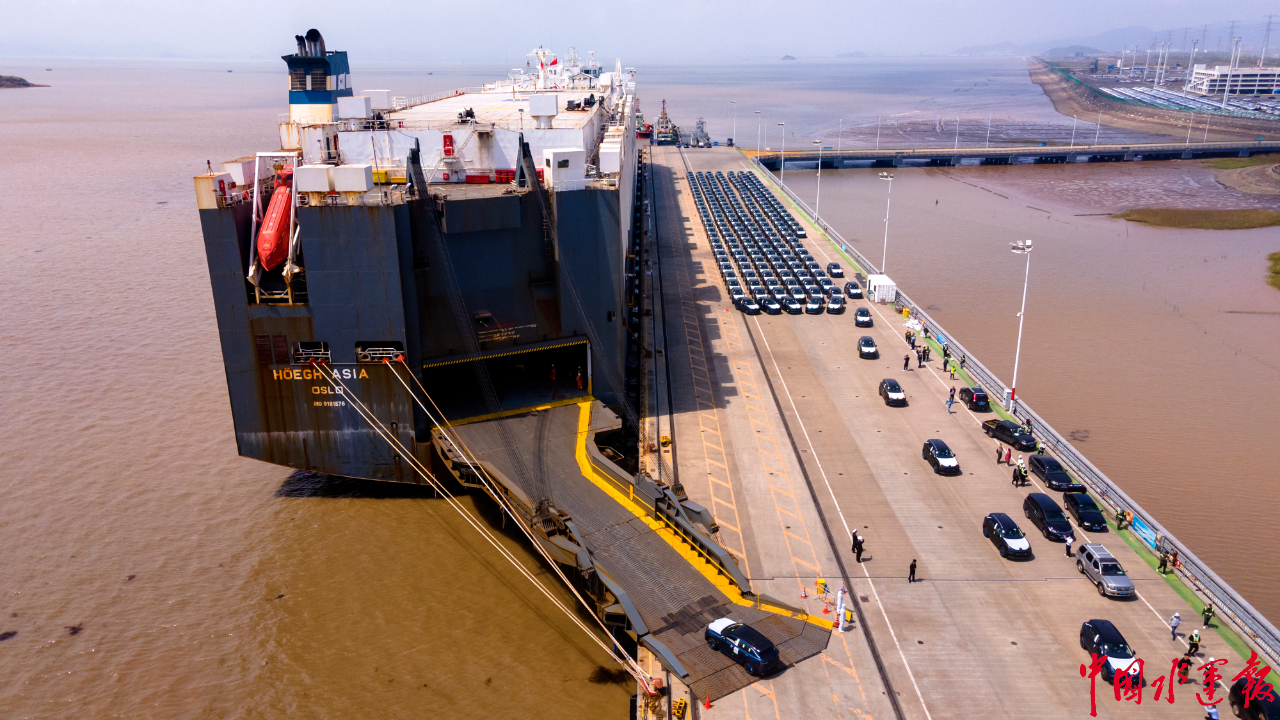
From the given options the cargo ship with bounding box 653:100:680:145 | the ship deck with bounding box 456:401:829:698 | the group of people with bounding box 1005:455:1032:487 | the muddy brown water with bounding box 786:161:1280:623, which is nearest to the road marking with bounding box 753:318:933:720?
the ship deck with bounding box 456:401:829:698

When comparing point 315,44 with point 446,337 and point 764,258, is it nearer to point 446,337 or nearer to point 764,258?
point 446,337

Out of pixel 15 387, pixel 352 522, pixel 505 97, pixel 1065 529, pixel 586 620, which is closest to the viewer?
pixel 586 620

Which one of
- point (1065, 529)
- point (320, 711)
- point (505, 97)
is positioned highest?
point (505, 97)

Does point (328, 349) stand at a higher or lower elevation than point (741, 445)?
higher

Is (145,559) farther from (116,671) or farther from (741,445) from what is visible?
(741,445)

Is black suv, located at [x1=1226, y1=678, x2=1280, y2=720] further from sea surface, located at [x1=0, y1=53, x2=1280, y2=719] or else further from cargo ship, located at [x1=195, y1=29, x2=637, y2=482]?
cargo ship, located at [x1=195, y1=29, x2=637, y2=482]

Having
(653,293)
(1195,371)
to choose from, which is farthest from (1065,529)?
(653,293)
